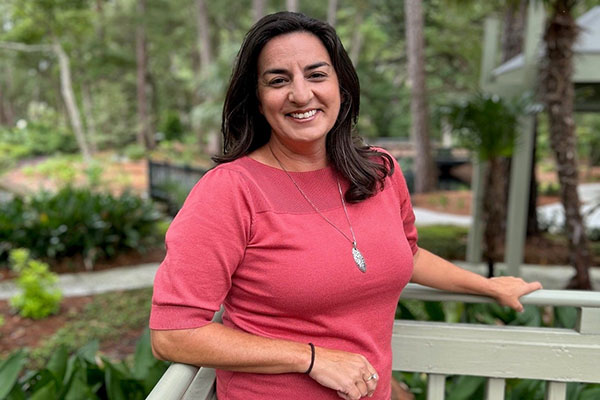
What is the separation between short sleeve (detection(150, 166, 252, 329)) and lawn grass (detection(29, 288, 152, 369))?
3.74 m

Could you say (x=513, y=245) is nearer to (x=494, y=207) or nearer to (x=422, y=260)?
(x=494, y=207)

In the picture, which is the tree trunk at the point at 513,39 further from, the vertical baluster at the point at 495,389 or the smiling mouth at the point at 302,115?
the smiling mouth at the point at 302,115

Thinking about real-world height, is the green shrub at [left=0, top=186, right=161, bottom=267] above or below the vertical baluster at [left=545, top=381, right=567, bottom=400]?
below

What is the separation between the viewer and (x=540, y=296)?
1569 mm

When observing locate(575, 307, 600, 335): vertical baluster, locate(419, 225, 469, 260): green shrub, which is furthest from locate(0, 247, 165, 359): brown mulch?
locate(419, 225, 469, 260): green shrub

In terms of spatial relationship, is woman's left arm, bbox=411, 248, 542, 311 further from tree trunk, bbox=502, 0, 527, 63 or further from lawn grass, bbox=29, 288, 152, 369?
tree trunk, bbox=502, 0, 527, 63

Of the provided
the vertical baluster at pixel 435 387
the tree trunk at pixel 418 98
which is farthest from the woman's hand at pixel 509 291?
the tree trunk at pixel 418 98

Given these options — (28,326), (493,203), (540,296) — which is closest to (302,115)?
(540,296)

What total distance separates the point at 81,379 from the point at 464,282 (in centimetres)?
130

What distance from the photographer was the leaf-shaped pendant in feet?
4.10

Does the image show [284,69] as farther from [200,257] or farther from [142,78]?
[142,78]

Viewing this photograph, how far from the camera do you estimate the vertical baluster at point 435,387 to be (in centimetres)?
161

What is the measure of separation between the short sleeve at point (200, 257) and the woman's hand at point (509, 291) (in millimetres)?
782

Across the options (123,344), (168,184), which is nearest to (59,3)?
(168,184)
